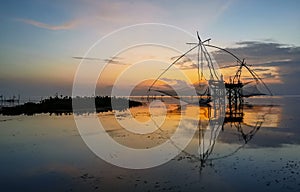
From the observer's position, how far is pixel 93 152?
15820 mm

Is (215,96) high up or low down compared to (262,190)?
up

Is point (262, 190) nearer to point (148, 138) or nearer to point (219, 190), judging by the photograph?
point (219, 190)

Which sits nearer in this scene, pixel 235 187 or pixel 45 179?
pixel 235 187

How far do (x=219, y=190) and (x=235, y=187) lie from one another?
643 mm

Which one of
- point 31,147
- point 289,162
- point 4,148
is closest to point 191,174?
point 289,162

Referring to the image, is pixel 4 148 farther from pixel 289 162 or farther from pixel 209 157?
pixel 289 162

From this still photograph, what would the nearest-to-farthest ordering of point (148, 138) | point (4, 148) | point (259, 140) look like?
point (4, 148)
point (259, 140)
point (148, 138)

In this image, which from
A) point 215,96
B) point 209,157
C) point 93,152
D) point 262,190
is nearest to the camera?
point 262,190

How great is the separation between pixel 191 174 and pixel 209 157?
3.23m

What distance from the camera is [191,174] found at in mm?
11242

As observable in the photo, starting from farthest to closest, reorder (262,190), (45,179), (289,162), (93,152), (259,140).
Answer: (259,140) → (93,152) → (289,162) → (45,179) → (262,190)

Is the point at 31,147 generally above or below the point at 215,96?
below

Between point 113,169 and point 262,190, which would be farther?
point 113,169

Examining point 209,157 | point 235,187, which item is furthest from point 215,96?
point 235,187
